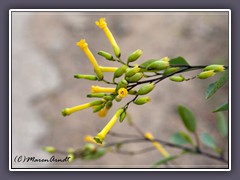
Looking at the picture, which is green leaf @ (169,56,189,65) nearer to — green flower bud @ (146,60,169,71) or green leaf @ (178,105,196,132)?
green flower bud @ (146,60,169,71)

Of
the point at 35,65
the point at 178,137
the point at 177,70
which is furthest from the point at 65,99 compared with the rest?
the point at 177,70

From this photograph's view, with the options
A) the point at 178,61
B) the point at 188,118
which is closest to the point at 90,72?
the point at 188,118

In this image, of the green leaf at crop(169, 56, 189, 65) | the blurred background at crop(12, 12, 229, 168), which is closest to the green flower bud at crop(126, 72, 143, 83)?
the green leaf at crop(169, 56, 189, 65)

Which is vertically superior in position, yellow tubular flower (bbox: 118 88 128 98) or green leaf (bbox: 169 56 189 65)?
green leaf (bbox: 169 56 189 65)

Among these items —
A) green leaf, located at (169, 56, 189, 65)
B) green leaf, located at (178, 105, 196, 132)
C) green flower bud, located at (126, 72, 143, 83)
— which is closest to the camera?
green flower bud, located at (126, 72, 143, 83)

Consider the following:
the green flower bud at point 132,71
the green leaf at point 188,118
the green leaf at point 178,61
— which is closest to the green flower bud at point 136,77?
the green flower bud at point 132,71

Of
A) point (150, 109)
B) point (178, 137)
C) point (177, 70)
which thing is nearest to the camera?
point (177, 70)

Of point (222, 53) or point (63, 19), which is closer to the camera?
point (222, 53)

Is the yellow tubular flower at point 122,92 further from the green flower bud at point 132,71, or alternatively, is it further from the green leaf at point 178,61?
the green leaf at point 178,61
